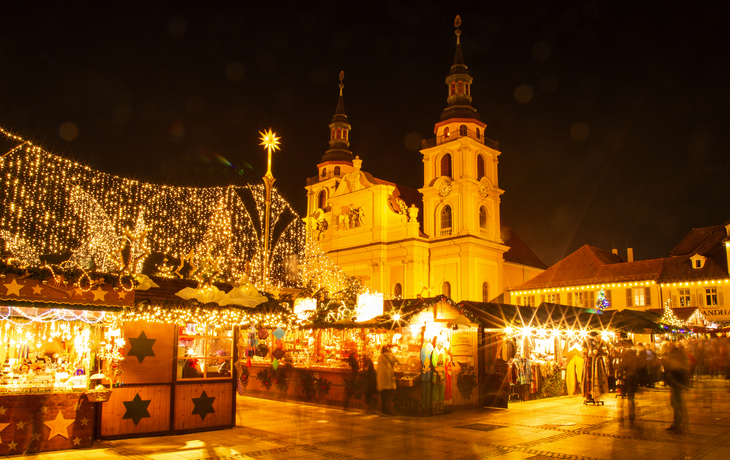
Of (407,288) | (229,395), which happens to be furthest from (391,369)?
(407,288)

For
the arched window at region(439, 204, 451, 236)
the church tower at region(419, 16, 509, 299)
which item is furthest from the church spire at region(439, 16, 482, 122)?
the arched window at region(439, 204, 451, 236)

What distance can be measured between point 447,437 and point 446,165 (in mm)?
36853

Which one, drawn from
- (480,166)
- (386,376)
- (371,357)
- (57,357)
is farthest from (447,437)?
(480,166)

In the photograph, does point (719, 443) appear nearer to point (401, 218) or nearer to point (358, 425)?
point (358, 425)

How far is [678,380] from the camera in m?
11.0

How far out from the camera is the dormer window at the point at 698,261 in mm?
33906

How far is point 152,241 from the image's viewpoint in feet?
55.2

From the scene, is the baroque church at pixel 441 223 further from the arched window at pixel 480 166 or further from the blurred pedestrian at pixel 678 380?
the blurred pedestrian at pixel 678 380

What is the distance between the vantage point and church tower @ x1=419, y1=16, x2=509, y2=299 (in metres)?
44.0

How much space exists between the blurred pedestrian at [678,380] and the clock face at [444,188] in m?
34.7

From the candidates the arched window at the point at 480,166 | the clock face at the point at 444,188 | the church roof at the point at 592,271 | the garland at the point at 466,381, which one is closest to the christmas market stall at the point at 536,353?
the garland at the point at 466,381

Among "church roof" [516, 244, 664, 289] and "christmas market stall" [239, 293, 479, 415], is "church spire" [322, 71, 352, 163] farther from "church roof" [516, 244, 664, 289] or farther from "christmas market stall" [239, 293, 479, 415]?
"christmas market stall" [239, 293, 479, 415]

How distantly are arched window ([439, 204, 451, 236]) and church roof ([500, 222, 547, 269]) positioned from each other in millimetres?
8413

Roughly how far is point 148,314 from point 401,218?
36842 mm
